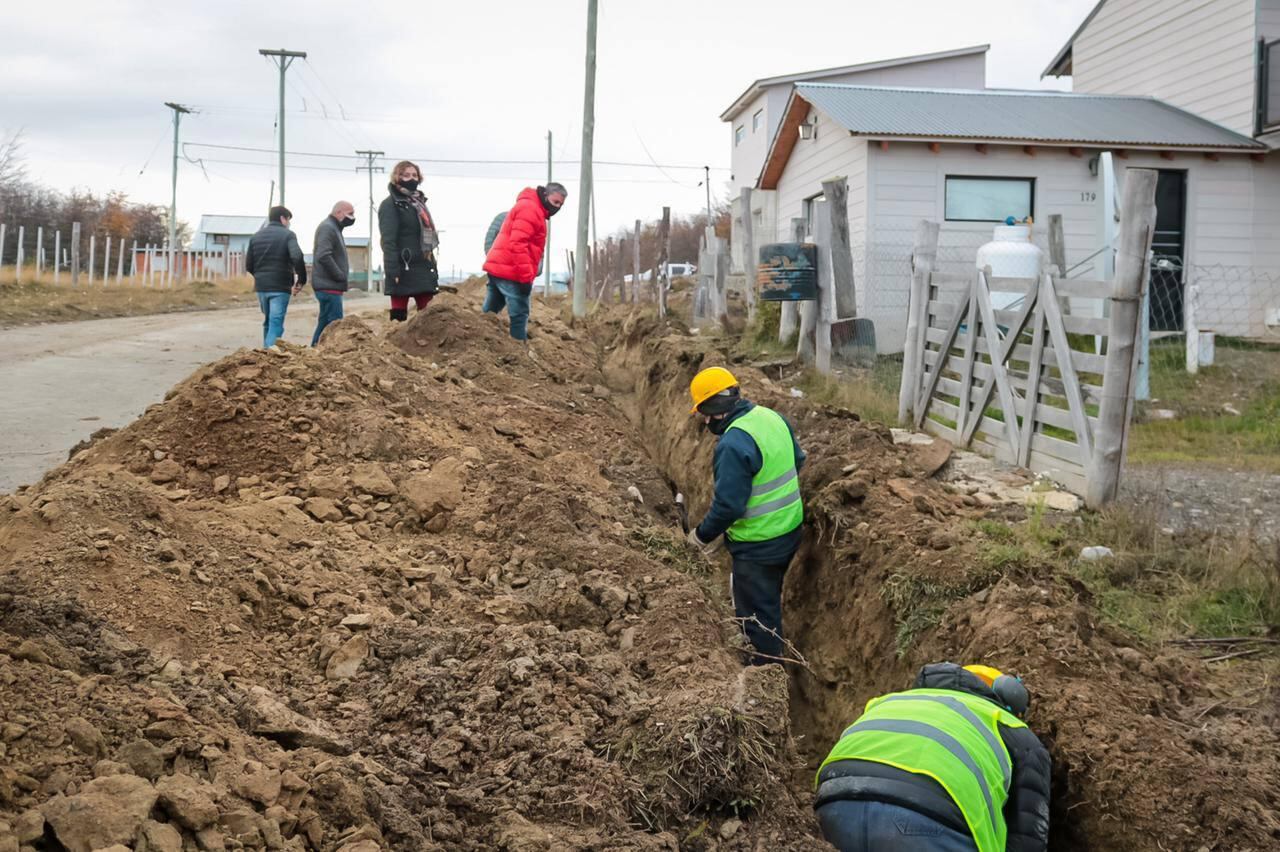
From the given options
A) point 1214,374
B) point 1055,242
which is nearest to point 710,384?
point 1055,242

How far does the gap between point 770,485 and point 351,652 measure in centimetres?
312

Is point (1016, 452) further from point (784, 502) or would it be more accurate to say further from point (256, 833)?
point (256, 833)

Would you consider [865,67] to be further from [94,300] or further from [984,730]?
[984,730]

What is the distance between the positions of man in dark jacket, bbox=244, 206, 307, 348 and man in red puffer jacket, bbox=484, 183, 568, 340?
79.2 inches

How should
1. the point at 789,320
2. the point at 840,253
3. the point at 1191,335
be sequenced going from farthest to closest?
the point at 789,320, the point at 1191,335, the point at 840,253

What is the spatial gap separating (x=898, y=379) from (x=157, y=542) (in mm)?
8955

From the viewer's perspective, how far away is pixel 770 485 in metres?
6.75

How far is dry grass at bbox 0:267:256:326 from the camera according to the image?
22.1 meters

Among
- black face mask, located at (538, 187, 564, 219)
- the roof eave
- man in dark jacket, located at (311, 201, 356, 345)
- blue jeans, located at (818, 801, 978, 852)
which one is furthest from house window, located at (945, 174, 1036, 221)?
blue jeans, located at (818, 801, 978, 852)

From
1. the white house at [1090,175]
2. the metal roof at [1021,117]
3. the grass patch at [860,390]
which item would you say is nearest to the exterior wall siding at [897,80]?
the metal roof at [1021,117]

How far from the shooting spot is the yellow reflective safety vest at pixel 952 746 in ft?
12.3

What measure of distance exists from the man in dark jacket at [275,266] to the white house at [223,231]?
82135 millimetres

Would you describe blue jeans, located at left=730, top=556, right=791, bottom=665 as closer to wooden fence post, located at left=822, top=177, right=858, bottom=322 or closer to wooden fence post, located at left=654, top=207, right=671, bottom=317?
Answer: wooden fence post, located at left=822, top=177, right=858, bottom=322

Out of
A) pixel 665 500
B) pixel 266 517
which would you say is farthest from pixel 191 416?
pixel 665 500
